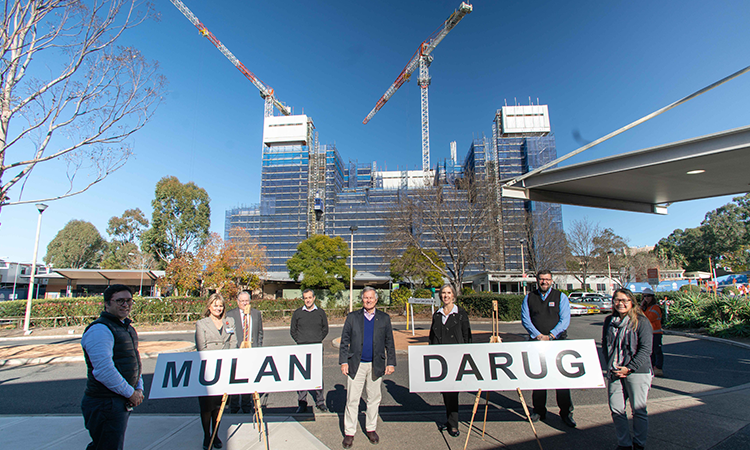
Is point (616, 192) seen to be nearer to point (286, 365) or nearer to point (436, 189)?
point (286, 365)

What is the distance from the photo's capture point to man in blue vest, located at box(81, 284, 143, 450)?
9.23 ft

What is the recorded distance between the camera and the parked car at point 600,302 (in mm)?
26438

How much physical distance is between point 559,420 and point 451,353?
198 centimetres

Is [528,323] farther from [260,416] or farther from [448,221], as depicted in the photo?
[448,221]

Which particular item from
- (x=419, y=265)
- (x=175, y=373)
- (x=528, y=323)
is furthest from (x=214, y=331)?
(x=419, y=265)

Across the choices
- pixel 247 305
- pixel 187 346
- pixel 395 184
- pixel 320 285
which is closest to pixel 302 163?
pixel 395 184

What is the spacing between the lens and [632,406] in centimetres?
388

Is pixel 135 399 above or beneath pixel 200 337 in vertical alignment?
beneath

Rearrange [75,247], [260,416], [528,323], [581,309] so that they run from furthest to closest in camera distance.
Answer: [75,247] < [581,309] < [528,323] < [260,416]

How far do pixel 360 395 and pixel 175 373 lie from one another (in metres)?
2.25

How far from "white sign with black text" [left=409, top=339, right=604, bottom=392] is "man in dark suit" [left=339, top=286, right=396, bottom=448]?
38cm

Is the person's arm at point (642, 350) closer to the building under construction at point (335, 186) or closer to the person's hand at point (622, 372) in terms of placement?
the person's hand at point (622, 372)

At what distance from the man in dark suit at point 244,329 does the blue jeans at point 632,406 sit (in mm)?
4736

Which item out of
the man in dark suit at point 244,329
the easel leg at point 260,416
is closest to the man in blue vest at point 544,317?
the easel leg at point 260,416
